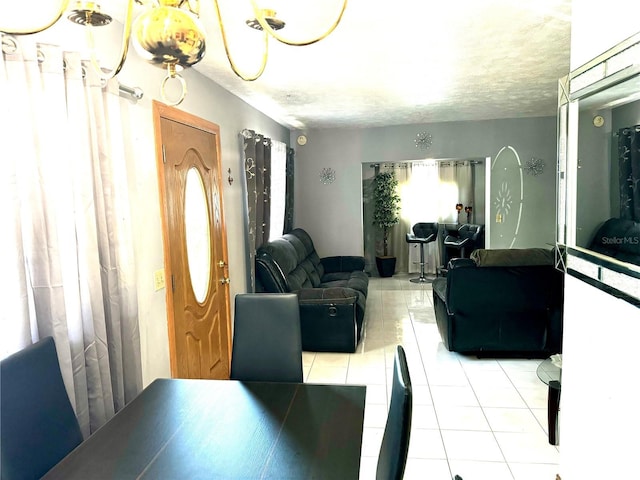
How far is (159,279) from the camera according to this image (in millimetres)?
2609

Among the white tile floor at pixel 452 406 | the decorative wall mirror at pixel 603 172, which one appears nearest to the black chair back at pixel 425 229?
the white tile floor at pixel 452 406

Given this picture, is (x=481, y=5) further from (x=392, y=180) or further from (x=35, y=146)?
(x=392, y=180)

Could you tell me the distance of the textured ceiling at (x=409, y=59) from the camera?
227 centimetres

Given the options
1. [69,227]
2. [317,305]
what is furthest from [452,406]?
[69,227]

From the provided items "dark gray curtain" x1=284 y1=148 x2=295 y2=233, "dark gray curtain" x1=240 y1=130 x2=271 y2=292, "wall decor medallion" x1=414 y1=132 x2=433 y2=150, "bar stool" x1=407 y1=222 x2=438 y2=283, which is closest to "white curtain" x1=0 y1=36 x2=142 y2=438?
"dark gray curtain" x1=240 y1=130 x2=271 y2=292

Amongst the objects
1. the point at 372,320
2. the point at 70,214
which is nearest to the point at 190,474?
the point at 70,214

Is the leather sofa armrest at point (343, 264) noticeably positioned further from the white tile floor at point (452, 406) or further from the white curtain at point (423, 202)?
the white curtain at point (423, 202)

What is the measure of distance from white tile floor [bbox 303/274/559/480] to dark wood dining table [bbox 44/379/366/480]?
3.07ft

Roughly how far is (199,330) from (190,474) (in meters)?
1.90

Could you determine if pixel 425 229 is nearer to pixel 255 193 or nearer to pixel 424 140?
pixel 424 140

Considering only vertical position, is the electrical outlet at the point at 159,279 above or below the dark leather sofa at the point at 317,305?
above

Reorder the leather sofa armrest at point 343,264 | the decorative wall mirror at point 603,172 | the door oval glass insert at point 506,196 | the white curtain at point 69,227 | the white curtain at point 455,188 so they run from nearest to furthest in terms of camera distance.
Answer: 1. the decorative wall mirror at point 603,172
2. the white curtain at point 69,227
3. the leather sofa armrest at point 343,264
4. the door oval glass insert at point 506,196
5. the white curtain at point 455,188

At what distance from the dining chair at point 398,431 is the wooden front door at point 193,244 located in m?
1.87

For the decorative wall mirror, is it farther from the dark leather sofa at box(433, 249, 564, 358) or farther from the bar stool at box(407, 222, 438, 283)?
the bar stool at box(407, 222, 438, 283)
